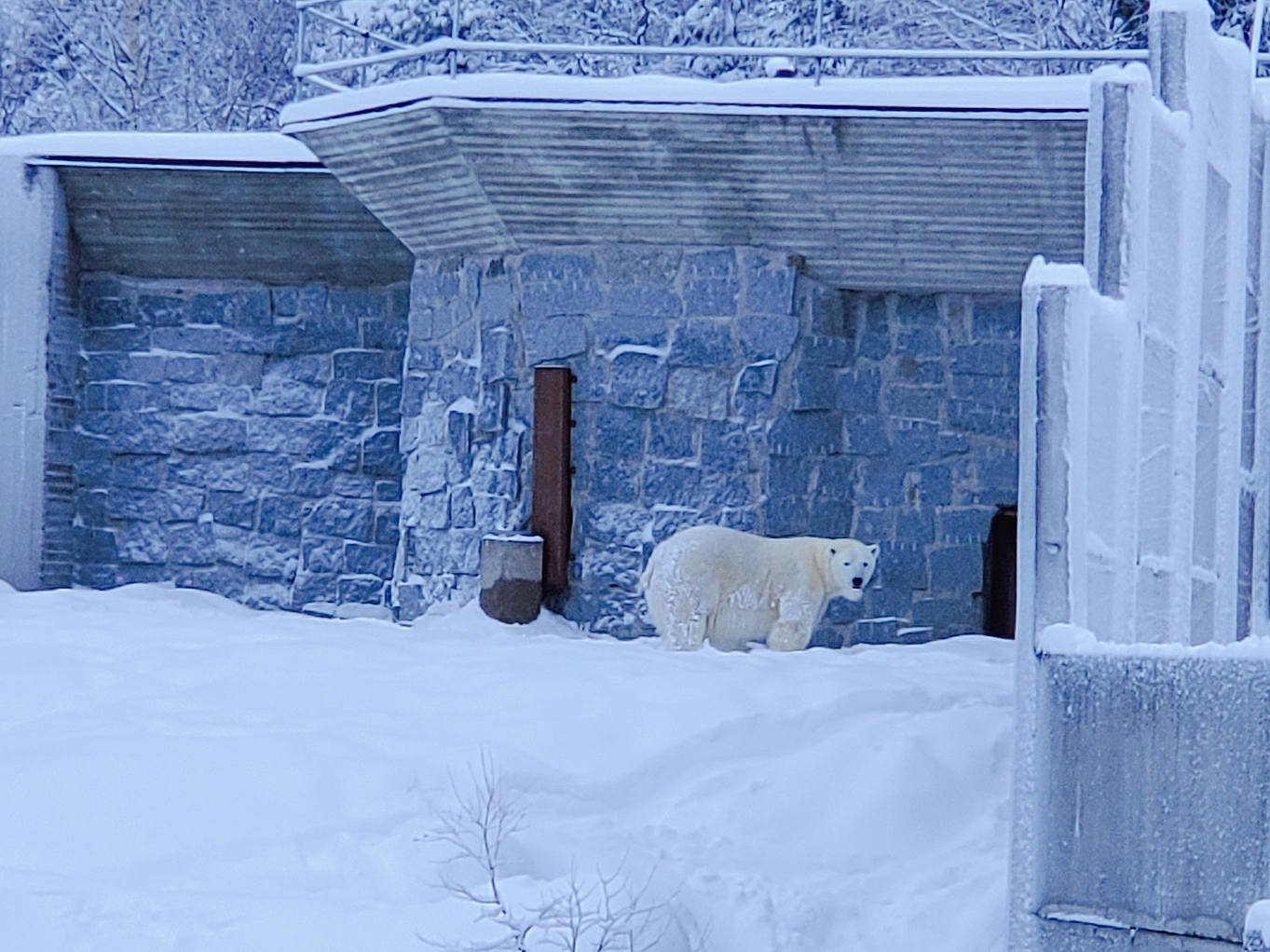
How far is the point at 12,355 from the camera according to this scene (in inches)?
336

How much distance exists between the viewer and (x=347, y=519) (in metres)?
8.70

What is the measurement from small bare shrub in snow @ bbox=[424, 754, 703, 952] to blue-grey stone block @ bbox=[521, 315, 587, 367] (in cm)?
378

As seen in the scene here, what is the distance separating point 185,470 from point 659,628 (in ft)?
12.3

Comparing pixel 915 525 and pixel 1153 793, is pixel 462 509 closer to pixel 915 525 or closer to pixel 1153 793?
pixel 915 525

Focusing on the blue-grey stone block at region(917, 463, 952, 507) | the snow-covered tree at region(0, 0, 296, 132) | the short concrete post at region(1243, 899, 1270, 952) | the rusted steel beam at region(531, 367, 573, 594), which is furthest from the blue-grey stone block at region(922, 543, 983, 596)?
the snow-covered tree at region(0, 0, 296, 132)

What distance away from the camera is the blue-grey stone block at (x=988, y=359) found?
750 centimetres

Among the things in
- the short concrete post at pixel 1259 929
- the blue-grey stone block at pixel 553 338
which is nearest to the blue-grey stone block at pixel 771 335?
the blue-grey stone block at pixel 553 338

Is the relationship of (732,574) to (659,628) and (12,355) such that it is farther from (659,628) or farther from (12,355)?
(12,355)

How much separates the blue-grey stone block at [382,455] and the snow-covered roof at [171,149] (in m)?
1.45

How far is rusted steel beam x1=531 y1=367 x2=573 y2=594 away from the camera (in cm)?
732

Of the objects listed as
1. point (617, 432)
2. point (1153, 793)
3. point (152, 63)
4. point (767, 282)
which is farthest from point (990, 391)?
point (152, 63)

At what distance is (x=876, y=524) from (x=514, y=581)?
1643 millimetres

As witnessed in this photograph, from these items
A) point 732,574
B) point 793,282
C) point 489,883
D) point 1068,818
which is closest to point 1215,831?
point 1068,818

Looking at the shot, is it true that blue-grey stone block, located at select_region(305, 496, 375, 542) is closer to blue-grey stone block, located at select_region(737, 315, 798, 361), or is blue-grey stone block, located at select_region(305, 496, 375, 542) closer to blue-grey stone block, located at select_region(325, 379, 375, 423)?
blue-grey stone block, located at select_region(325, 379, 375, 423)
